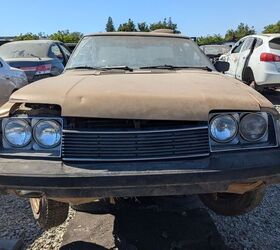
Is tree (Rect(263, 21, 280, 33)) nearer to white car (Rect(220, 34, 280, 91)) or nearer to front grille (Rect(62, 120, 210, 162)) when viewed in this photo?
white car (Rect(220, 34, 280, 91))

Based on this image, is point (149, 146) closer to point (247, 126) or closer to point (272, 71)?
point (247, 126)

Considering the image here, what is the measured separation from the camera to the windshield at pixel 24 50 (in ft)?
33.1

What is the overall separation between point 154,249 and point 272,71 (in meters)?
7.76

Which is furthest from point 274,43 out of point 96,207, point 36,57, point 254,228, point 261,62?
point 96,207

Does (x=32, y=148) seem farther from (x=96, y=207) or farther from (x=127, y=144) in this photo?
(x=96, y=207)

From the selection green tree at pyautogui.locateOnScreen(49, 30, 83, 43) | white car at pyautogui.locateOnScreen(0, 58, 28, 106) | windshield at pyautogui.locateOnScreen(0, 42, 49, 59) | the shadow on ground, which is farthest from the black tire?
green tree at pyautogui.locateOnScreen(49, 30, 83, 43)

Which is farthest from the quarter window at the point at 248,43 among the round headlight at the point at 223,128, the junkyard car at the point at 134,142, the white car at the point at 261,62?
the round headlight at the point at 223,128

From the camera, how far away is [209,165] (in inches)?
104

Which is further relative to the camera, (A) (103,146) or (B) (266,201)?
(B) (266,201)

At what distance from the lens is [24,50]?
10234 mm

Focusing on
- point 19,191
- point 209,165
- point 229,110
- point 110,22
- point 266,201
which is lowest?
point 110,22

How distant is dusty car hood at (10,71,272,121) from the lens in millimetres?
2605

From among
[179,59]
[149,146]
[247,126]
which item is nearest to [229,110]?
[247,126]

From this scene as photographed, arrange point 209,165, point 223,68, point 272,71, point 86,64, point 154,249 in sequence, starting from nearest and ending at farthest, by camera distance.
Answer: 1. point 209,165
2. point 154,249
3. point 86,64
4. point 223,68
5. point 272,71
